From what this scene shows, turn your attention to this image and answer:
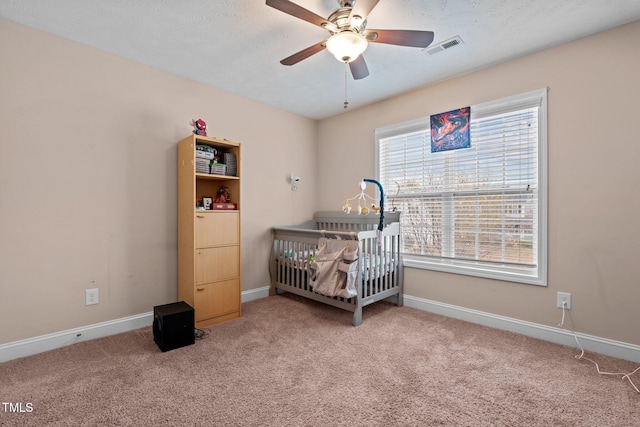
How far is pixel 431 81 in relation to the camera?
2852mm

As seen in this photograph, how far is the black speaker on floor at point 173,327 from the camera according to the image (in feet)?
6.84

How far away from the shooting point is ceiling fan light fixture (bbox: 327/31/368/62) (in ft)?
5.37

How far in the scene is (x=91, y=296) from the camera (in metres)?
2.29

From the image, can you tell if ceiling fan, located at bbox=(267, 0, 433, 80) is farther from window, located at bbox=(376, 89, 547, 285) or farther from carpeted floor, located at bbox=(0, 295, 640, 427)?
carpeted floor, located at bbox=(0, 295, 640, 427)

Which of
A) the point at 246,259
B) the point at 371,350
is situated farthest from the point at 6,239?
the point at 371,350

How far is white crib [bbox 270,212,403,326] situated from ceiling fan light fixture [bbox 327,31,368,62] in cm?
146

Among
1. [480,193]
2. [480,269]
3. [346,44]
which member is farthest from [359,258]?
[346,44]

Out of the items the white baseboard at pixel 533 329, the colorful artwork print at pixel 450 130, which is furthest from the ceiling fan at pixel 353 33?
the white baseboard at pixel 533 329

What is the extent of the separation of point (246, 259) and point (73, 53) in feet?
7.59

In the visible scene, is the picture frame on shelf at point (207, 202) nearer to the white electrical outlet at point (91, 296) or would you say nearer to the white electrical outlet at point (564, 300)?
the white electrical outlet at point (91, 296)

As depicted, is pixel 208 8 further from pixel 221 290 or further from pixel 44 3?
pixel 221 290

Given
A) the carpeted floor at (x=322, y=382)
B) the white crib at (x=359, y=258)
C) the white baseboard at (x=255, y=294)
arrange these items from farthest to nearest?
the white baseboard at (x=255, y=294) → the white crib at (x=359, y=258) → the carpeted floor at (x=322, y=382)

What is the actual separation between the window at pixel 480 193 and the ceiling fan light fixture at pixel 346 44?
1529 millimetres

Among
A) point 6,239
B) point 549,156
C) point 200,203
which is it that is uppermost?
point 549,156
